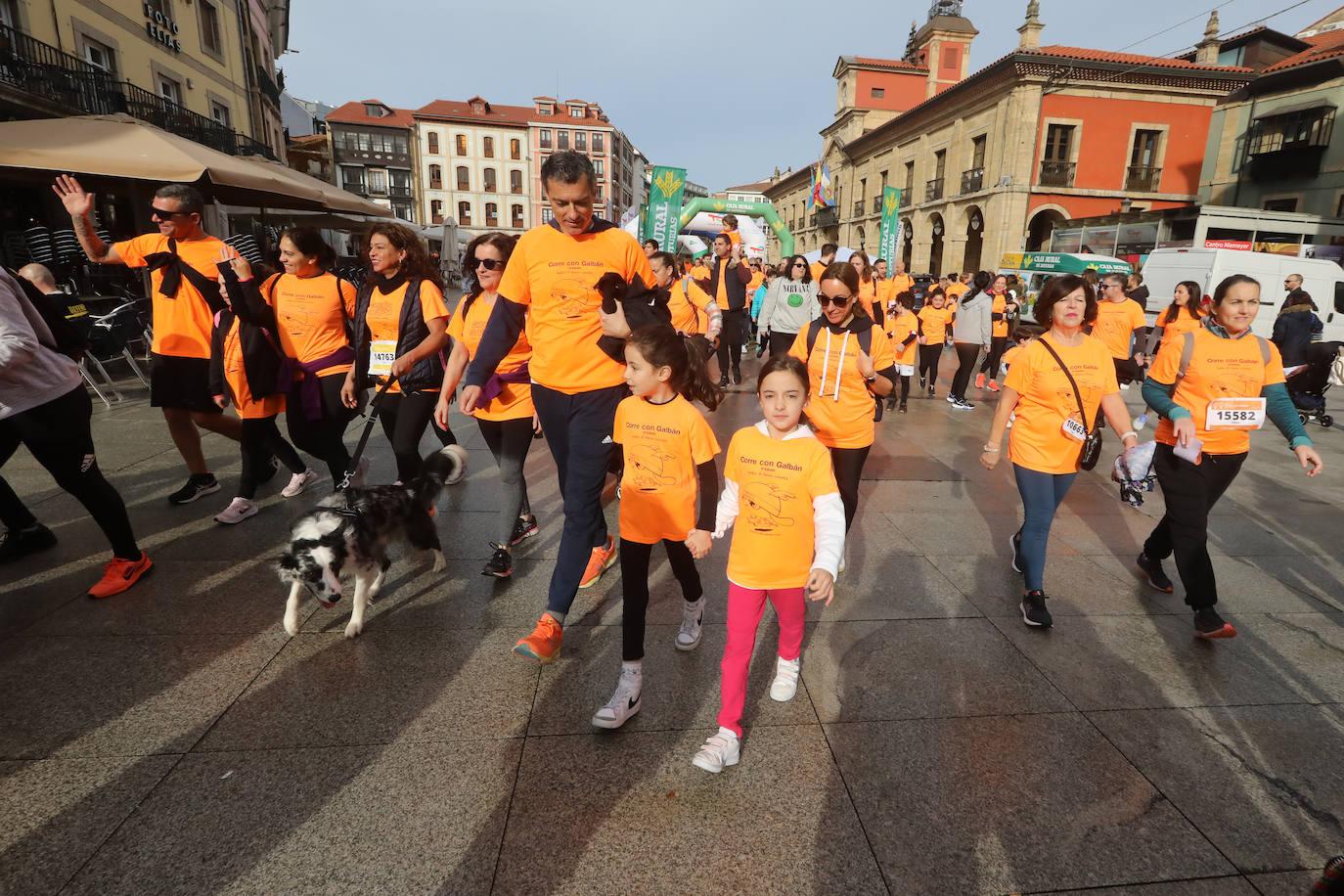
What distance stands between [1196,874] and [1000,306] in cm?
1077

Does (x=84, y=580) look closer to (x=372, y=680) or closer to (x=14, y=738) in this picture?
(x=14, y=738)

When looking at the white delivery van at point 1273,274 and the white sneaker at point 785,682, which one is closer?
the white sneaker at point 785,682

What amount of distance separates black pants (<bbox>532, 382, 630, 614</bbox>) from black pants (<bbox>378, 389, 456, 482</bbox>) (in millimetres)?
1540

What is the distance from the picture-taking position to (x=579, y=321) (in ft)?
9.49

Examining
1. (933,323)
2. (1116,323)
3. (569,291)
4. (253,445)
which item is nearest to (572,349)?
(569,291)

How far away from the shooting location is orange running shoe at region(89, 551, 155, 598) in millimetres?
3471

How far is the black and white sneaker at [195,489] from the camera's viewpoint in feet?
15.9

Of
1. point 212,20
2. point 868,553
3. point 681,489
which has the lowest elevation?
point 868,553

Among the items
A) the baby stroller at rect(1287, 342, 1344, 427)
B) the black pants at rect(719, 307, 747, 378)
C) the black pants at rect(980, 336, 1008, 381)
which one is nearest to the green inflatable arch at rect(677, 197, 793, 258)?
the black pants at rect(980, 336, 1008, 381)

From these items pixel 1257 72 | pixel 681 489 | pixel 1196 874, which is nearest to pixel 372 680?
pixel 681 489

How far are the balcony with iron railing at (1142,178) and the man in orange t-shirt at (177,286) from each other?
36.8 metres

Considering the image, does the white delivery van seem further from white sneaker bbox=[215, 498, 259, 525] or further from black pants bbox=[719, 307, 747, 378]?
white sneaker bbox=[215, 498, 259, 525]

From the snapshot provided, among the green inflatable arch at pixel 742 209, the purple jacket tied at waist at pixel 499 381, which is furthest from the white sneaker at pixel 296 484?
the green inflatable arch at pixel 742 209

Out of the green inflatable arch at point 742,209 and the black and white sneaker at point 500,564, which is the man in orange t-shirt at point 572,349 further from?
the green inflatable arch at point 742,209
